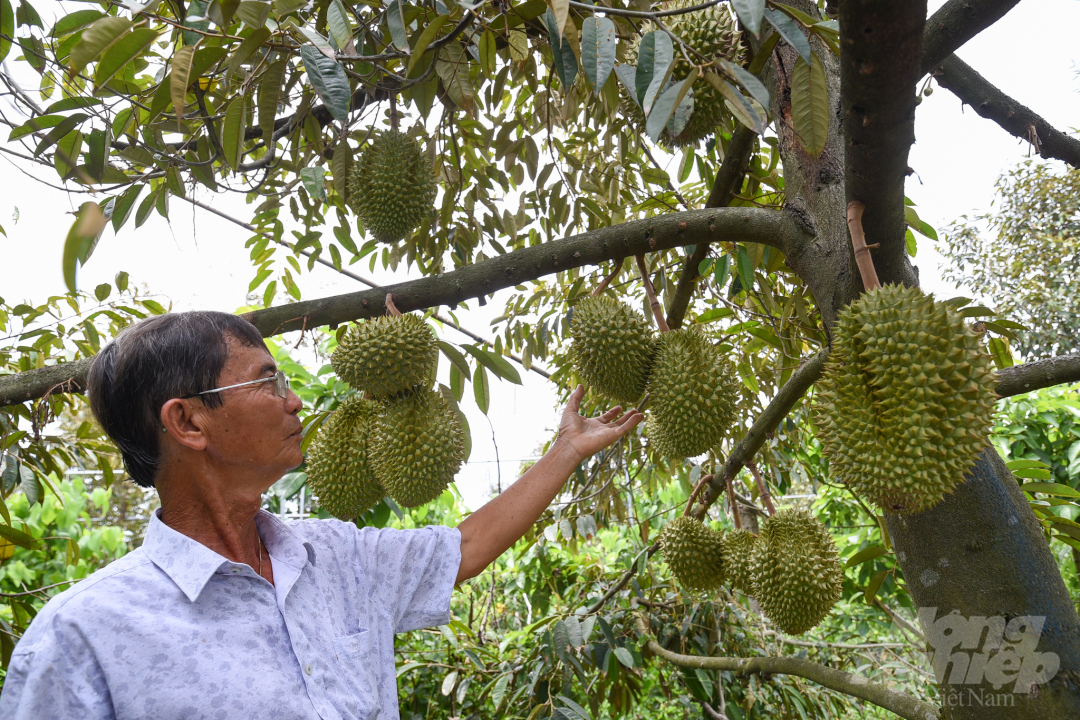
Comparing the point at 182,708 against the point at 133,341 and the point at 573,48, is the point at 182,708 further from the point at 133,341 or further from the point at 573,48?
the point at 573,48

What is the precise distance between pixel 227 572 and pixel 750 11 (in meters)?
1.09

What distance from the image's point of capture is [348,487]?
1613mm

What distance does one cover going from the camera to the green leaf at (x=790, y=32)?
2.76ft

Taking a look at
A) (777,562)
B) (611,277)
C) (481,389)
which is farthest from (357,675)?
(777,562)

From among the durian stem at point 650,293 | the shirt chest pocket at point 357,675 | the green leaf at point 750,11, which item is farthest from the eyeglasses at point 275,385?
the green leaf at point 750,11

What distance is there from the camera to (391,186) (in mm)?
1749

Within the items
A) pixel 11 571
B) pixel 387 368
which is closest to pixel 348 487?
pixel 387 368

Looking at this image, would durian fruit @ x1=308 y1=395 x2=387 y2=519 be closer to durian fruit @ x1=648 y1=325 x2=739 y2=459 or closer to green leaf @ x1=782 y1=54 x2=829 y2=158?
durian fruit @ x1=648 y1=325 x2=739 y2=459

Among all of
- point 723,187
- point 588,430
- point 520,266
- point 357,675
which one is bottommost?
point 357,675

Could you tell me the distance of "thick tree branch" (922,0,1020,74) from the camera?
2.87ft

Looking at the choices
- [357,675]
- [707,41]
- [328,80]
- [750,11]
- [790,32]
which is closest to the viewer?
[750,11]

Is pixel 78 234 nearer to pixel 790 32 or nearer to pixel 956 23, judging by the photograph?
pixel 790 32

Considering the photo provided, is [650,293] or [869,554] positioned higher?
[650,293]

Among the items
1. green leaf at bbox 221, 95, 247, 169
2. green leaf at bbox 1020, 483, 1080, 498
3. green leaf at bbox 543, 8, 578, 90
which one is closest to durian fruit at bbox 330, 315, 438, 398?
green leaf at bbox 221, 95, 247, 169
